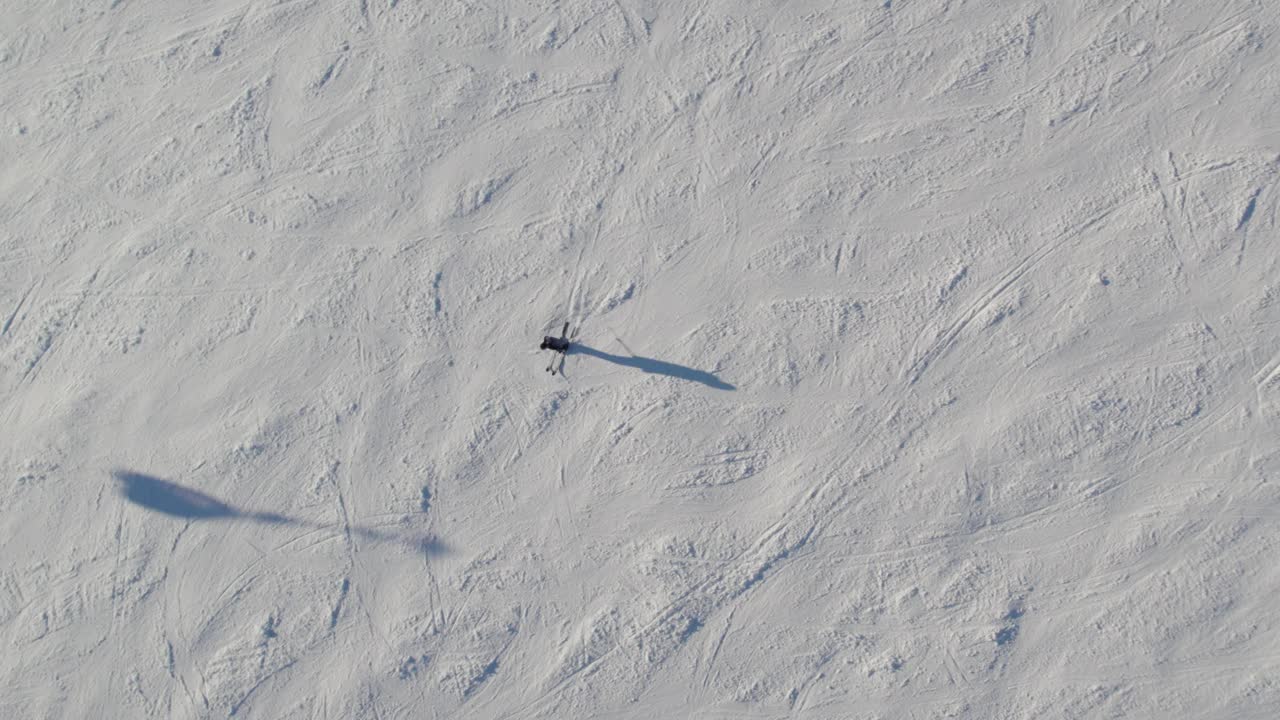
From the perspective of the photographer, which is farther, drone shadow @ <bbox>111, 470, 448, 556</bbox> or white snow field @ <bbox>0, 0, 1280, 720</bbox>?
drone shadow @ <bbox>111, 470, 448, 556</bbox>

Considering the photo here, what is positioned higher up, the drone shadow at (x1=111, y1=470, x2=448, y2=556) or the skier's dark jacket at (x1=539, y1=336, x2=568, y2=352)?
the skier's dark jacket at (x1=539, y1=336, x2=568, y2=352)

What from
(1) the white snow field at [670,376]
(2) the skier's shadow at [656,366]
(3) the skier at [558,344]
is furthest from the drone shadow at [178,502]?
(2) the skier's shadow at [656,366]

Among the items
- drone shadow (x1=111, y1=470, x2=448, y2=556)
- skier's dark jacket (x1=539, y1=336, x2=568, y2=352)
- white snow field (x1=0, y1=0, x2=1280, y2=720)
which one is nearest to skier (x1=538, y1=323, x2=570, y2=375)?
skier's dark jacket (x1=539, y1=336, x2=568, y2=352)

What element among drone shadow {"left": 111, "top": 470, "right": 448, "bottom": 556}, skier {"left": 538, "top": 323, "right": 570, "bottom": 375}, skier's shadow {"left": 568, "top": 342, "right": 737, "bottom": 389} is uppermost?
skier {"left": 538, "top": 323, "right": 570, "bottom": 375}

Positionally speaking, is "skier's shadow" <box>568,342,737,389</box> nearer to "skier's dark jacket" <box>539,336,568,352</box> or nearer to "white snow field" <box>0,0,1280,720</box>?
"white snow field" <box>0,0,1280,720</box>

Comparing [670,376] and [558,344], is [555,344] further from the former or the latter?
[670,376]

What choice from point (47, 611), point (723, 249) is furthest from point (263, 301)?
point (723, 249)

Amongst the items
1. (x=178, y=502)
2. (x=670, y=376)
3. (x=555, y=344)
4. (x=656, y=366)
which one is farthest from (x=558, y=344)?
(x=178, y=502)
